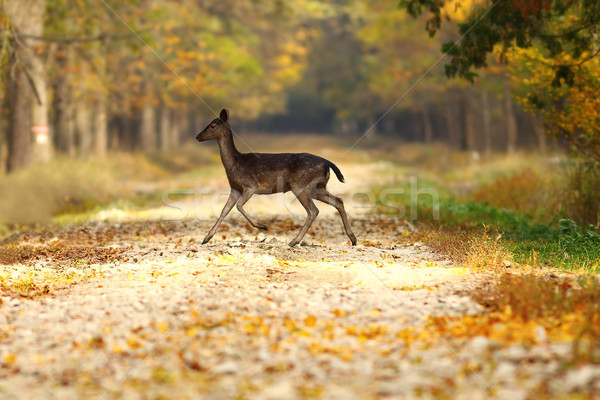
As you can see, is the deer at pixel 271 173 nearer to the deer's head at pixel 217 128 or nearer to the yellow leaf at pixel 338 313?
the deer's head at pixel 217 128

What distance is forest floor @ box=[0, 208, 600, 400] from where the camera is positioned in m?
5.44

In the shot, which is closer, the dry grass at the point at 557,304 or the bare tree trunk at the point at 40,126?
the dry grass at the point at 557,304

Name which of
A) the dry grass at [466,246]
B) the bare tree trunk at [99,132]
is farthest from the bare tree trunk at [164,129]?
the dry grass at [466,246]

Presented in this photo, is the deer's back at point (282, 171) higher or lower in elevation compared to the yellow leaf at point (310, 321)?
higher

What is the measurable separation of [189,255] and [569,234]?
260 inches

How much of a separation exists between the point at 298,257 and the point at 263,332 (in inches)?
166

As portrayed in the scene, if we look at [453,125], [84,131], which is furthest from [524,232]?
[453,125]

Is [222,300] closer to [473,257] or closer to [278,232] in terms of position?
[473,257]

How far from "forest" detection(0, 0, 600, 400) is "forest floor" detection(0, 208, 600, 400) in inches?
1.1

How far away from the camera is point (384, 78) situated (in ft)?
151

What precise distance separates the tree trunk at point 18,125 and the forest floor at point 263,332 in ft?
40.7

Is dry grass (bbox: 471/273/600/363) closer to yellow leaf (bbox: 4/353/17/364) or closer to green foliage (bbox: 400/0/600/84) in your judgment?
yellow leaf (bbox: 4/353/17/364)

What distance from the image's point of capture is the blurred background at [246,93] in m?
13.9

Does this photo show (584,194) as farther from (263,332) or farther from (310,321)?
(263,332)
